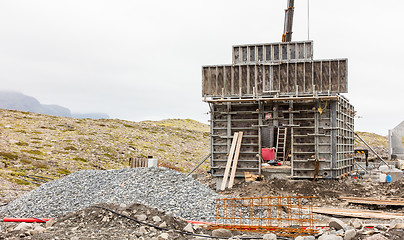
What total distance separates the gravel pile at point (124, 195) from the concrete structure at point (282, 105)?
521 cm

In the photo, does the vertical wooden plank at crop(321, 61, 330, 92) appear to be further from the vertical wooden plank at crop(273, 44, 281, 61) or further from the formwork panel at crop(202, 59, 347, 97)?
the vertical wooden plank at crop(273, 44, 281, 61)

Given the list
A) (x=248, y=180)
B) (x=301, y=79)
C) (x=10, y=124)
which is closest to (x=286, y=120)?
(x=301, y=79)

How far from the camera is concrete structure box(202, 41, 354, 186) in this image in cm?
2100

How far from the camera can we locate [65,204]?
52.0 ft

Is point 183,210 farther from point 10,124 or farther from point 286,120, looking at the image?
point 10,124

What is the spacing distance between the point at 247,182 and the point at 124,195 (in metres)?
8.29

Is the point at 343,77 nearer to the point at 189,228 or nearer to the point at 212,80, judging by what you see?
the point at 212,80

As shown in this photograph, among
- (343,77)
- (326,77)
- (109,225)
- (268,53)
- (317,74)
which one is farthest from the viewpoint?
(268,53)

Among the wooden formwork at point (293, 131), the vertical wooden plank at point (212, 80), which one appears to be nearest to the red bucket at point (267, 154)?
the wooden formwork at point (293, 131)

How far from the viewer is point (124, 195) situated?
15969 mm

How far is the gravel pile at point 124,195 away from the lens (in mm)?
15133

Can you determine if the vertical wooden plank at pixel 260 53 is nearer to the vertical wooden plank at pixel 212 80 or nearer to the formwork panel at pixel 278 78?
the formwork panel at pixel 278 78

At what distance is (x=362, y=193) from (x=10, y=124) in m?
46.0

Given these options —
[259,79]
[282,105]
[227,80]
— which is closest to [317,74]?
[282,105]
